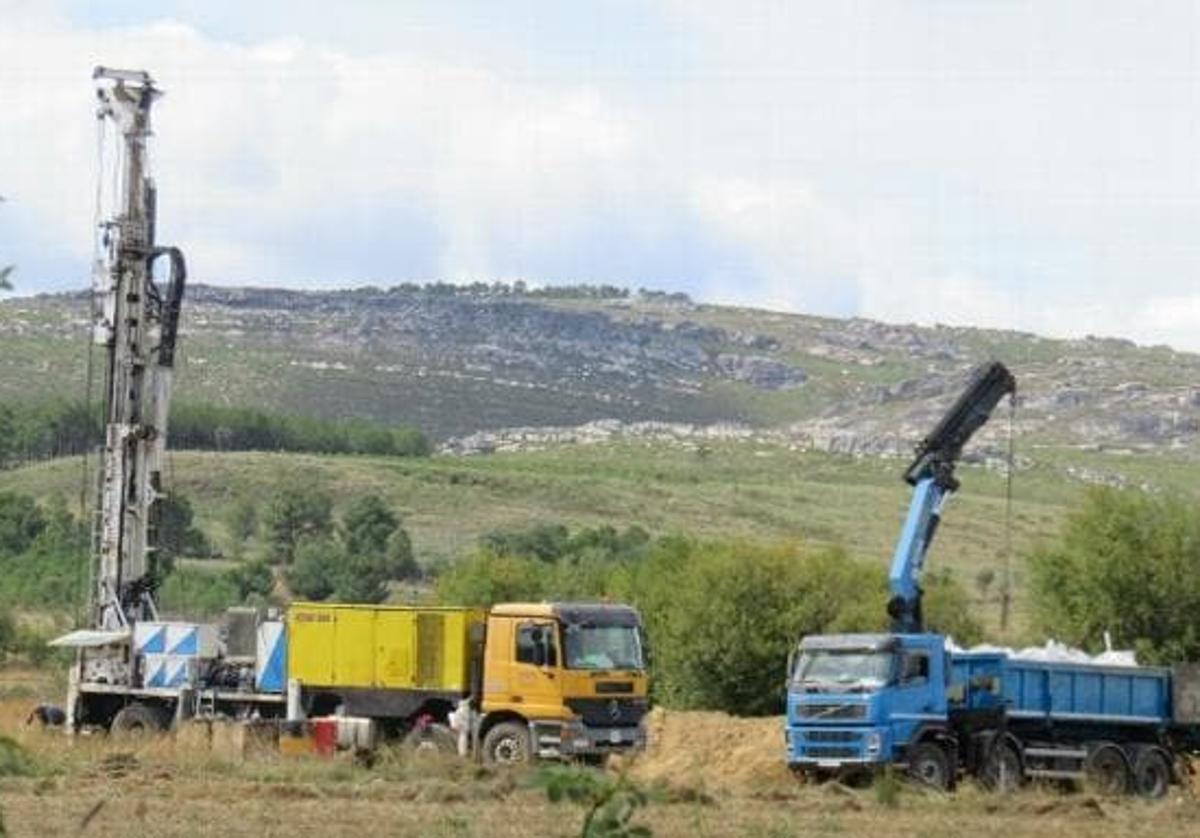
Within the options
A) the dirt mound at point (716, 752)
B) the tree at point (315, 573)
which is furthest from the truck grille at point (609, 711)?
the tree at point (315, 573)

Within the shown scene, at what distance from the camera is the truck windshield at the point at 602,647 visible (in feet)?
128

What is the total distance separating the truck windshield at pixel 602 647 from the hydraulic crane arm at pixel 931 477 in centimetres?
437

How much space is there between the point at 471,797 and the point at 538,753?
8464mm

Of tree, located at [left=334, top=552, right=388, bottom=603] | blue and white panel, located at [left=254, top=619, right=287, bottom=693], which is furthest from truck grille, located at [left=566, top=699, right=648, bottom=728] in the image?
tree, located at [left=334, top=552, right=388, bottom=603]

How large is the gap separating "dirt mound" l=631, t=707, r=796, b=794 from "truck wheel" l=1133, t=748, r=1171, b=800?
5321 mm

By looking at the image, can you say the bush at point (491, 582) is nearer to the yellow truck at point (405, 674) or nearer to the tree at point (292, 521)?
the yellow truck at point (405, 674)

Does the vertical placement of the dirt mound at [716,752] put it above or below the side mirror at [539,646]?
below

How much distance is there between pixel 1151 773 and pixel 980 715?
3.74m

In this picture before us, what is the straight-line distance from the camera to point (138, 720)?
43.2 metres

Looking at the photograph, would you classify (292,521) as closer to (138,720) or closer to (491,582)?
(491,582)

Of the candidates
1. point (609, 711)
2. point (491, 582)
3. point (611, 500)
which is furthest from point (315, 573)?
point (609, 711)

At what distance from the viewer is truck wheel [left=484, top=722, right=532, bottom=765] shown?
3869 cm

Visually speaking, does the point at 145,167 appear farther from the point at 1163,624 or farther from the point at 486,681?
the point at 1163,624

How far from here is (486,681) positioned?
39.6 meters
